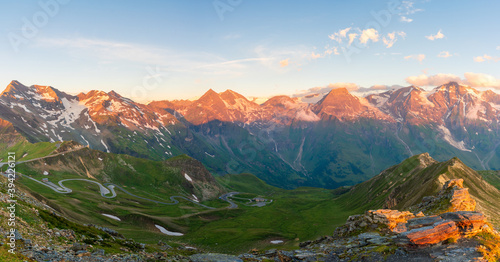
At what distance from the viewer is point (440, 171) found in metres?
135

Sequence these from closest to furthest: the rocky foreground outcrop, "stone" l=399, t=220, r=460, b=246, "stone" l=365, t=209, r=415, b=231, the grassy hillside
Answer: the rocky foreground outcrop, "stone" l=399, t=220, r=460, b=246, "stone" l=365, t=209, r=415, b=231, the grassy hillside

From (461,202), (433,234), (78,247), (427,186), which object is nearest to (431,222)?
(433,234)

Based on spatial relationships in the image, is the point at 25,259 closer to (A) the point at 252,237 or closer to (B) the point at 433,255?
(B) the point at 433,255

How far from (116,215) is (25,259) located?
389 ft

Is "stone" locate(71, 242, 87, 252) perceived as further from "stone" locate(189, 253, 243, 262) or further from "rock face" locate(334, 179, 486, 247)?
"rock face" locate(334, 179, 486, 247)

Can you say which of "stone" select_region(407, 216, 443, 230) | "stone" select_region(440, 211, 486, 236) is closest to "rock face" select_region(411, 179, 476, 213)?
"stone" select_region(407, 216, 443, 230)

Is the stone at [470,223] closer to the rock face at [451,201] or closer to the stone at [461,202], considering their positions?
the rock face at [451,201]

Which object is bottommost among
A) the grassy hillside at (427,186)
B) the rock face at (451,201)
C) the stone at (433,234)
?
the grassy hillside at (427,186)

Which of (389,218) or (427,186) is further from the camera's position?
(427,186)

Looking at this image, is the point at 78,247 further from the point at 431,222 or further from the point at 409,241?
the point at 431,222

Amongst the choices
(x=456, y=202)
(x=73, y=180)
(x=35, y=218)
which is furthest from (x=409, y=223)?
(x=73, y=180)

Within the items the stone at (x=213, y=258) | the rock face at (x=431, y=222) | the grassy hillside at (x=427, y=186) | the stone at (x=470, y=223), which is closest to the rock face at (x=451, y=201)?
the rock face at (x=431, y=222)

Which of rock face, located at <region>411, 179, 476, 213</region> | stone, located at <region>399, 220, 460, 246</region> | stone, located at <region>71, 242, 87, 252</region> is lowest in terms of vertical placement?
rock face, located at <region>411, 179, 476, 213</region>

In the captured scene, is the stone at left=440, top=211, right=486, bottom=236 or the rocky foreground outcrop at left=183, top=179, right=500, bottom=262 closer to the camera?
the rocky foreground outcrop at left=183, top=179, right=500, bottom=262
